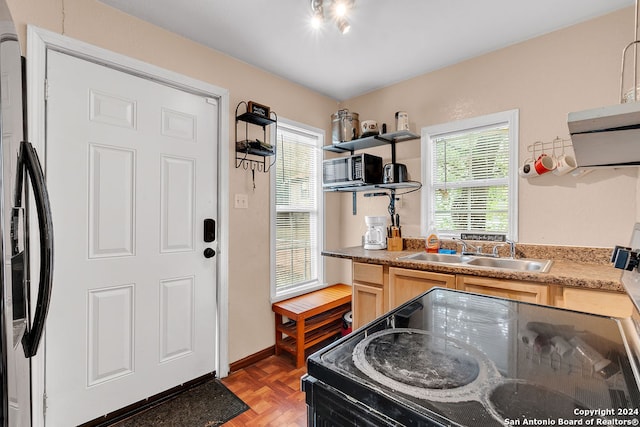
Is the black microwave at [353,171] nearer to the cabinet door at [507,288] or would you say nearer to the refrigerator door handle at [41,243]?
the cabinet door at [507,288]

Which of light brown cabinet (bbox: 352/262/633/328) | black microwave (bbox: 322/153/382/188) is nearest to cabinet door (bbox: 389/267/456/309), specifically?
light brown cabinet (bbox: 352/262/633/328)

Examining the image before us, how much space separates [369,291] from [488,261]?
34.8 inches

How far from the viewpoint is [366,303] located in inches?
89.5

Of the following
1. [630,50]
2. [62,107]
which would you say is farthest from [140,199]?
[630,50]

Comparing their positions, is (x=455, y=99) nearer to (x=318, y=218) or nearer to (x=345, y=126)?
(x=345, y=126)

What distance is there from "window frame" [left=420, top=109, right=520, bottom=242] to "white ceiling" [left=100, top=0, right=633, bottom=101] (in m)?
0.51

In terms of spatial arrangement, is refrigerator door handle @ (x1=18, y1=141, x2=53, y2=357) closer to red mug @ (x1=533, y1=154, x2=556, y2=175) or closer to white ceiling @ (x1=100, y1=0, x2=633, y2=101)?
white ceiling @ (x1=100, y1=0, x2=633, y2=101)

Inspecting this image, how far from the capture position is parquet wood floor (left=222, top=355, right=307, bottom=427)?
1.71 metres

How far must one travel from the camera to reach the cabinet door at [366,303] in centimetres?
218

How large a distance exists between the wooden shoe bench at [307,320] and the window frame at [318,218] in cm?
7

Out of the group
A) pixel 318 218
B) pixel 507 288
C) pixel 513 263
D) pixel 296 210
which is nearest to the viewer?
pixel 507 288

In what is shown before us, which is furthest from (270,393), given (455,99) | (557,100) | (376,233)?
(557,100)

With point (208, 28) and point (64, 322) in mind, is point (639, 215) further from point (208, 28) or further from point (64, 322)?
point (64, 322)

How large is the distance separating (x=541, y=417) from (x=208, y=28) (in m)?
2.36
